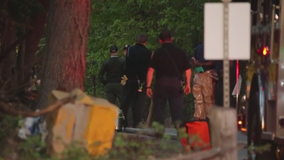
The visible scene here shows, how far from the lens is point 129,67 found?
19922 millimetres

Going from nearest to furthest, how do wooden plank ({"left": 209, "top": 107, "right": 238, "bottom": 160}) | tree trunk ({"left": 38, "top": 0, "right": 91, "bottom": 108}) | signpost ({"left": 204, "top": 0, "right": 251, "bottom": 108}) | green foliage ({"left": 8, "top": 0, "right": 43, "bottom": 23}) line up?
wooden plank ({"left": 209, "top": 107, "right": 238, "bottom": 160}), signpost ({"left": 204, "top": 0, "right": 251, "bottom": 108}), tree trunk ({"left": 38, "top": 0, "right": 91, "bottom": 108}), green foliage ({"left": 8, "top": 0, "right": 43, "bottom": 23})

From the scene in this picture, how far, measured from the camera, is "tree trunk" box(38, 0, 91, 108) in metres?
13.4

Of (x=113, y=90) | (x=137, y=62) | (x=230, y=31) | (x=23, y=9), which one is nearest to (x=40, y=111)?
(x=230, y=31)

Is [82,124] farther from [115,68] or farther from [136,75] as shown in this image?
[115,68]

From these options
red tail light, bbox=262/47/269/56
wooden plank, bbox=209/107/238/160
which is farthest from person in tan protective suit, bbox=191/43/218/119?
wooden plank, bbox=209/107/238/160

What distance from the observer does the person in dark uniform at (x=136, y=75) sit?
19.5 meters

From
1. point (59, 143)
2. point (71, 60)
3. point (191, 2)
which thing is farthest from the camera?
point (191, 2)

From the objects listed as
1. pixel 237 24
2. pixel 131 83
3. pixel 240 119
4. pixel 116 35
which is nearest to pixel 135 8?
pixel 116 35

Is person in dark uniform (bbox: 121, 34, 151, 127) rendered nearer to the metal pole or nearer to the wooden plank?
the metal pole

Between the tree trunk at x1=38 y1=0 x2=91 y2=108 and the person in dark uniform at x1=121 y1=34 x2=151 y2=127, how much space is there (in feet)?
19.3

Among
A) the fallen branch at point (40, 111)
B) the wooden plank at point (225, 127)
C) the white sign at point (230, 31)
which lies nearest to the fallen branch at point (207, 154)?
the wooden plank at point (225, 127)

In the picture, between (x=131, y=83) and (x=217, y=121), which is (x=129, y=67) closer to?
(x=131, y=83)

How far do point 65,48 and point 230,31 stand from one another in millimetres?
3614

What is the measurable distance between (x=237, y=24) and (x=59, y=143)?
2154mm
